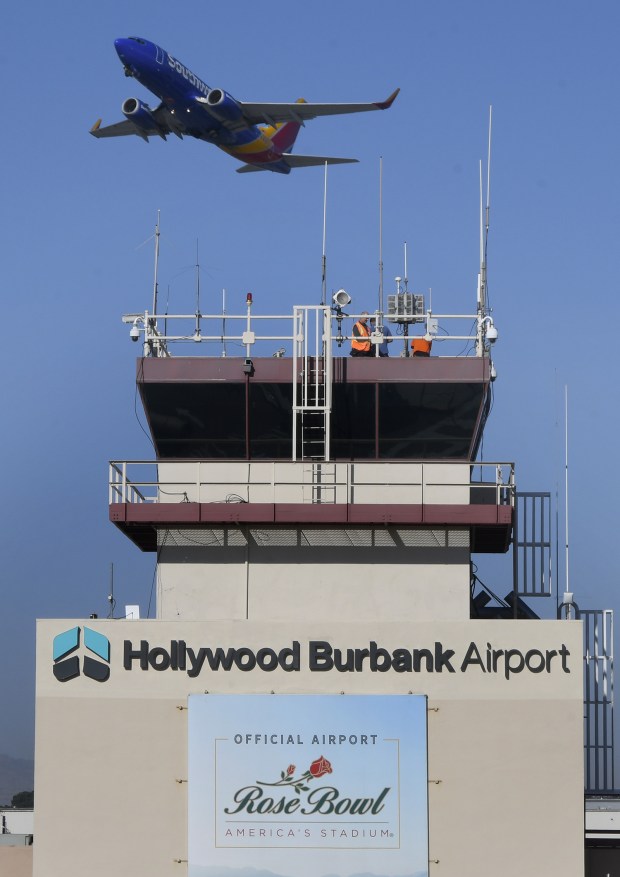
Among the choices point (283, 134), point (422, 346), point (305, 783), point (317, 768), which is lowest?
point (305, 783)

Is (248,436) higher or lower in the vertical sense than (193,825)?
higher

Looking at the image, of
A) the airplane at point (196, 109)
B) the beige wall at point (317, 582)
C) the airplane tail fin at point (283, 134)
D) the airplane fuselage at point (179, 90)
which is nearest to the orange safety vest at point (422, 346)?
the beige wall at point (317, 582)

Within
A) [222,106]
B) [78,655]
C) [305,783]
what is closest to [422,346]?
Result: [305,783]

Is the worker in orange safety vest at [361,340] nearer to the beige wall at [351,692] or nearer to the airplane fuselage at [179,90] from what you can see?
the beige wall at [351,692]

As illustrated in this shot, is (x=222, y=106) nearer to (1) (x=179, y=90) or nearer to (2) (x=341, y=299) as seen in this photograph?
(1) (x=179, y=90)

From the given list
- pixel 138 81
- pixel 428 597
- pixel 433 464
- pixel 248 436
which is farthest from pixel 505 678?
pixel 138 81

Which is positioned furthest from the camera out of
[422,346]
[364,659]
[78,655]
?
[422,346]

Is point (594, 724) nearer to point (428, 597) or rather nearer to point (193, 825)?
point (428, 597)
